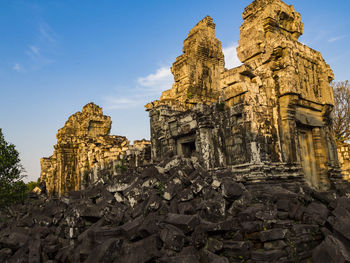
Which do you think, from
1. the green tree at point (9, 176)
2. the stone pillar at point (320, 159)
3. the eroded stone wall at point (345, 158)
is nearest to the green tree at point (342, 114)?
the eroded stone wall at point (345, 158)

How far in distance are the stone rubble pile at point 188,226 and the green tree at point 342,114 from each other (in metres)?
17.1

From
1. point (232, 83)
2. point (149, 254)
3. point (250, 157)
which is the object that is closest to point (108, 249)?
point (149, 254)

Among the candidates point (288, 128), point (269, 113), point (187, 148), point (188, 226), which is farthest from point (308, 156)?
point (188, 226)

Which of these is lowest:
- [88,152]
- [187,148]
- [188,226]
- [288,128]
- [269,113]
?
[188,226]

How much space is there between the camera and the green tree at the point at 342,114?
20.1 meters

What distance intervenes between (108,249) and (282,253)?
2.69 metres

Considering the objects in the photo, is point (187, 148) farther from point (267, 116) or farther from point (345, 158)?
point (345, 158)

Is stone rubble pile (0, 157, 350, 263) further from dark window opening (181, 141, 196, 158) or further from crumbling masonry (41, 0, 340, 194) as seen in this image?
dark window opening (181, 141, 196, 158)

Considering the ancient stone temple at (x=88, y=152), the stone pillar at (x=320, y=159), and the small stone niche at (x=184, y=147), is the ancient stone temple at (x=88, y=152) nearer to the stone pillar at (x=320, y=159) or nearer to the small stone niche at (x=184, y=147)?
the small stone niche at (x=184, y=147)

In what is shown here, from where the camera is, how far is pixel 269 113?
7.23 meters

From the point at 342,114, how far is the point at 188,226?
21773 millimetres

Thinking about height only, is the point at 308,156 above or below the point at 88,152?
below

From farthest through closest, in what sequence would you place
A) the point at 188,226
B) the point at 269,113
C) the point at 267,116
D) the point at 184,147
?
the point at 184,147, the point at 269,113, the point at 267,116, the point at 188,226

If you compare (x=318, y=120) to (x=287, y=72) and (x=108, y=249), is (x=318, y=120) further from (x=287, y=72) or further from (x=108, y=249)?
(x=108, y=249)
